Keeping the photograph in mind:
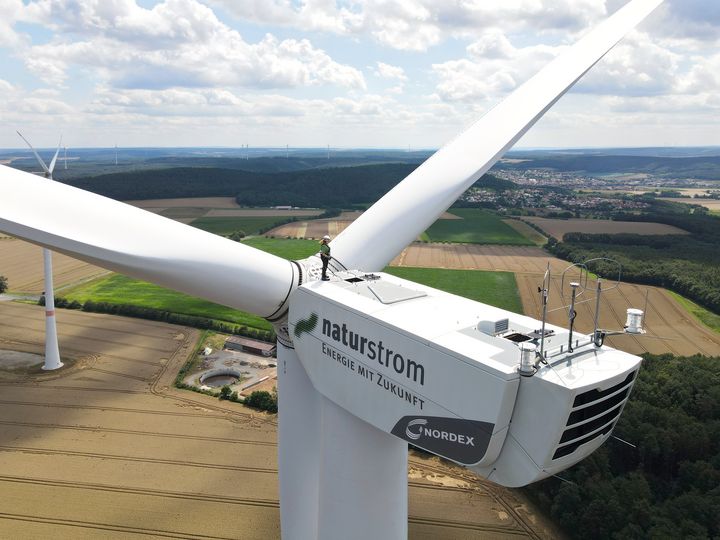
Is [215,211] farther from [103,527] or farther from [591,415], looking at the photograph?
[591,415]

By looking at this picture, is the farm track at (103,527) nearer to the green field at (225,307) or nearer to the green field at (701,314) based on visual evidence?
the green field at (225,307)

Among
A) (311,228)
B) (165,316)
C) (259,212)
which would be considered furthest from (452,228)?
Result: (165,316)

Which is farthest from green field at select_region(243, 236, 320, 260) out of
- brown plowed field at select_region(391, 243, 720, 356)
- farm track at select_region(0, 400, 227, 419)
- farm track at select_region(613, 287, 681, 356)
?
farm track at select_region(0, 400, 227, 419)

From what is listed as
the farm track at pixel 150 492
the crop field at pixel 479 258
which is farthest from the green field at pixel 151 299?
the farm track at pixel 150 492

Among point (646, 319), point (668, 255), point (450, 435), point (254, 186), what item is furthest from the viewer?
point (254, 186)

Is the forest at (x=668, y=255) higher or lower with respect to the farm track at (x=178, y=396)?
higher

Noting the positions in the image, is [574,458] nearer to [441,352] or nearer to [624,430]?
[441,352]
